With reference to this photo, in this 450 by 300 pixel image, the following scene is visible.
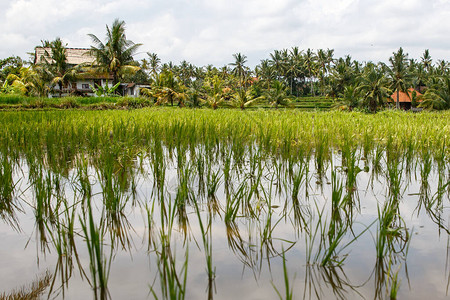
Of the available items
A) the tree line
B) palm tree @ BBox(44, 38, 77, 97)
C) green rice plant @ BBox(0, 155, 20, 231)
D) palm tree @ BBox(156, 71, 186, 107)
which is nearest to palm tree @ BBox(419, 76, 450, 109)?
the tree line

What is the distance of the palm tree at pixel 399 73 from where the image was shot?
35.8m

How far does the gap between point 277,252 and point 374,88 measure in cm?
3195

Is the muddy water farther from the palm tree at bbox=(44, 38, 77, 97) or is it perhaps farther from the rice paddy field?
the palm tree at bbox=(44, 38, 77, 97)

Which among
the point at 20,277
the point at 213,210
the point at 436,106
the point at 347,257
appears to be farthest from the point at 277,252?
the point at 436,106

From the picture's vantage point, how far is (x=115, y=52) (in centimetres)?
2380

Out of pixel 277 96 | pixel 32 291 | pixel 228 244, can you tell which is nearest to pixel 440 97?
pixel 277 96

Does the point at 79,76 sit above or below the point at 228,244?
above

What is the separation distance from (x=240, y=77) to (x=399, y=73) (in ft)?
71.9

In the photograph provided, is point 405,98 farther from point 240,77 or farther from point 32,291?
point 32,291

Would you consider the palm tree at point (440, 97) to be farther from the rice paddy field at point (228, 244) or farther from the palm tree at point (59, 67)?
the rice paddy field at point (228, 244)

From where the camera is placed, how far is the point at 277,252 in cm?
181

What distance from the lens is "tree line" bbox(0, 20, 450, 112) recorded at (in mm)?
23906

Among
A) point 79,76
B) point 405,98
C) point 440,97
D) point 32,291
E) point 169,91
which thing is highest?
point 79,76

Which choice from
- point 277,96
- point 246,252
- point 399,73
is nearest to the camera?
point 246,252
